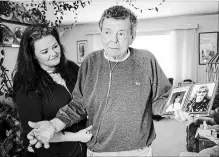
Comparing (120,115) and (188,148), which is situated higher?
(120,115)

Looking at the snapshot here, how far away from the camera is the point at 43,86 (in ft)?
4.23

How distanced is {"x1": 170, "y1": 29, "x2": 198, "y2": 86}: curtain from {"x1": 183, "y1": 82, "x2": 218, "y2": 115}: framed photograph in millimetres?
4426

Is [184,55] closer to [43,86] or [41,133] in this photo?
[43,86]

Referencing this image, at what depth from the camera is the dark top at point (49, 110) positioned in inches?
49.3

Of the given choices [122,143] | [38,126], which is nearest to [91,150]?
[122,143]

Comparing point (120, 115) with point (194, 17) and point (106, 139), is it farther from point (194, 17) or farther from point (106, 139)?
point (194, 17)

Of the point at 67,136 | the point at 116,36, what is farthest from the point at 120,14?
the point at 67,136

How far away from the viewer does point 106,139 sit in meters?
1.06

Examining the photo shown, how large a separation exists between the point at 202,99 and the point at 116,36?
1.31 ft

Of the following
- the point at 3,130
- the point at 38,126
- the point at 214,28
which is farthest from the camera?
the point at 214,28

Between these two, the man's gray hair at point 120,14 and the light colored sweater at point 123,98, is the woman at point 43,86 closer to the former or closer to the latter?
the light colored sweater at point 123,98

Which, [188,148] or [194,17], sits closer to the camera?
[188,148]

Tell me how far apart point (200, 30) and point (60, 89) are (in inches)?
175

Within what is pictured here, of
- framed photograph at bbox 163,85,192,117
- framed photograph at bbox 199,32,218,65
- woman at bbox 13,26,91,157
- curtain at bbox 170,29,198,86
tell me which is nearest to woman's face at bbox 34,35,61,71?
woman at bbox 13,26,91,157
